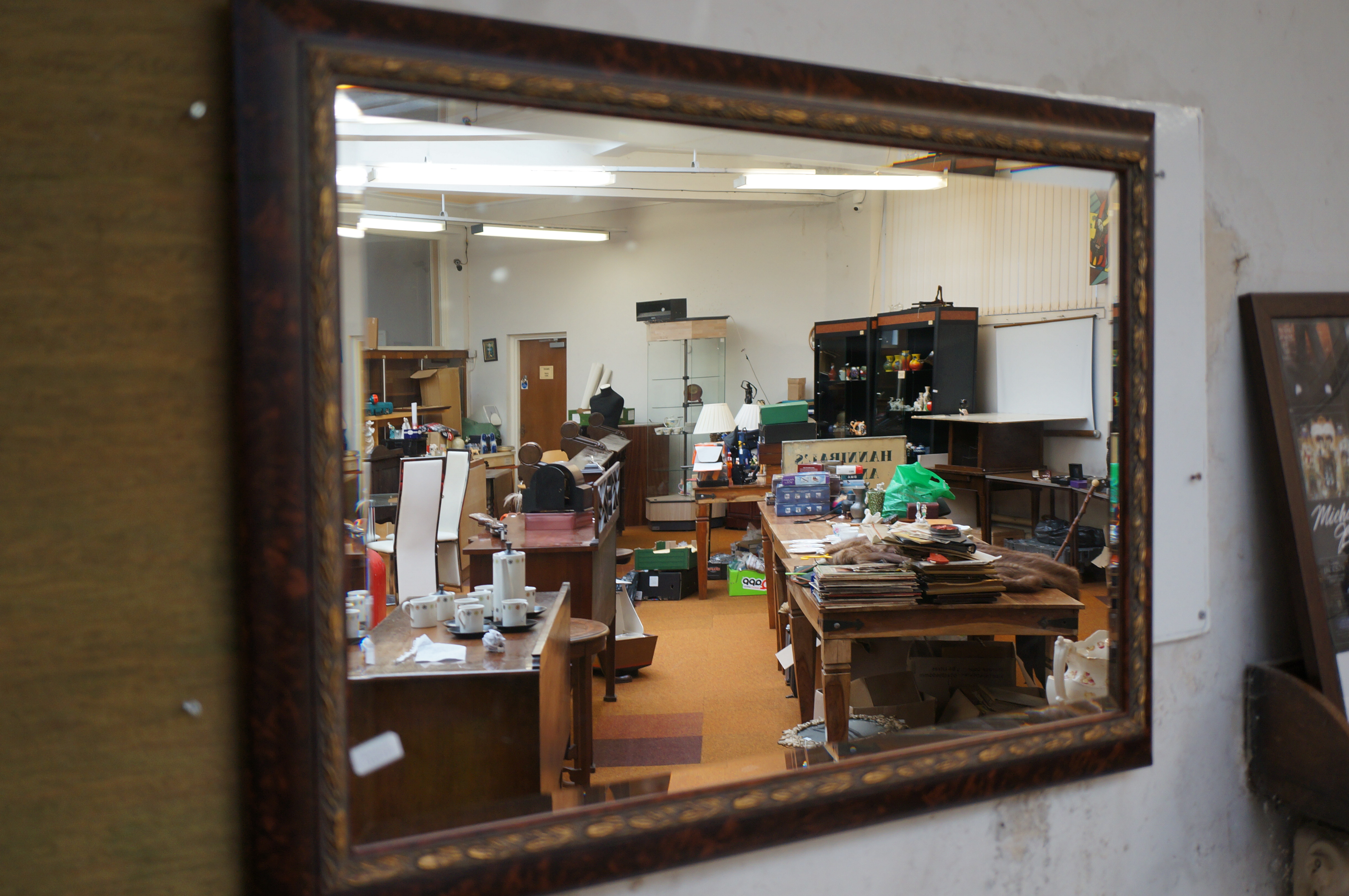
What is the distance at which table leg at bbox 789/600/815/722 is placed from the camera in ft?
6.86

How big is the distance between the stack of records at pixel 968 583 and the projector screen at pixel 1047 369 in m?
0.50

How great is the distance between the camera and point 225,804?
1.19m

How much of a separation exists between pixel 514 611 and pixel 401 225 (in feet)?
2.74

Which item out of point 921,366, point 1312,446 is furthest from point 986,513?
point 921,366

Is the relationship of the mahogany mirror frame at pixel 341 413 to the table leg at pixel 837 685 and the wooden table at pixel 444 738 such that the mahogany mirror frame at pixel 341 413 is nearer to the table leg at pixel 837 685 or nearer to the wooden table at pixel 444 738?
the wooden table at pixel 444 738

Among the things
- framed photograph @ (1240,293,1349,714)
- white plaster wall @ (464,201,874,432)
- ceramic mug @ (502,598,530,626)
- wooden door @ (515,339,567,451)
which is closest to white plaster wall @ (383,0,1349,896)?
framed photograph @ (1240,293,1349,714)

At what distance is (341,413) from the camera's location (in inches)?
47.6

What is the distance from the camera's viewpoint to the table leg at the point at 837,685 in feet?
6.09

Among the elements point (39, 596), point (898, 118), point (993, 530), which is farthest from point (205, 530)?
point (993, 530)

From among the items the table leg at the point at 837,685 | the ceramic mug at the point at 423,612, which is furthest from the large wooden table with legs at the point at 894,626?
the ceramic mug at the point at 423,612

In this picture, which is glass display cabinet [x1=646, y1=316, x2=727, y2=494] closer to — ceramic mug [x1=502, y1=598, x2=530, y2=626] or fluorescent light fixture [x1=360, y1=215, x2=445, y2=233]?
ceramic mug [x1=502, y1=598, x2=530, y2=626]

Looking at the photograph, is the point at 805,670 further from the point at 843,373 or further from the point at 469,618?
the point at 843,373

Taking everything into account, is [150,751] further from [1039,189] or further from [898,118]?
[1039,189]

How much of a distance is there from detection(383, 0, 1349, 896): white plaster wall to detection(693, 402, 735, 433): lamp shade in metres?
6.01
